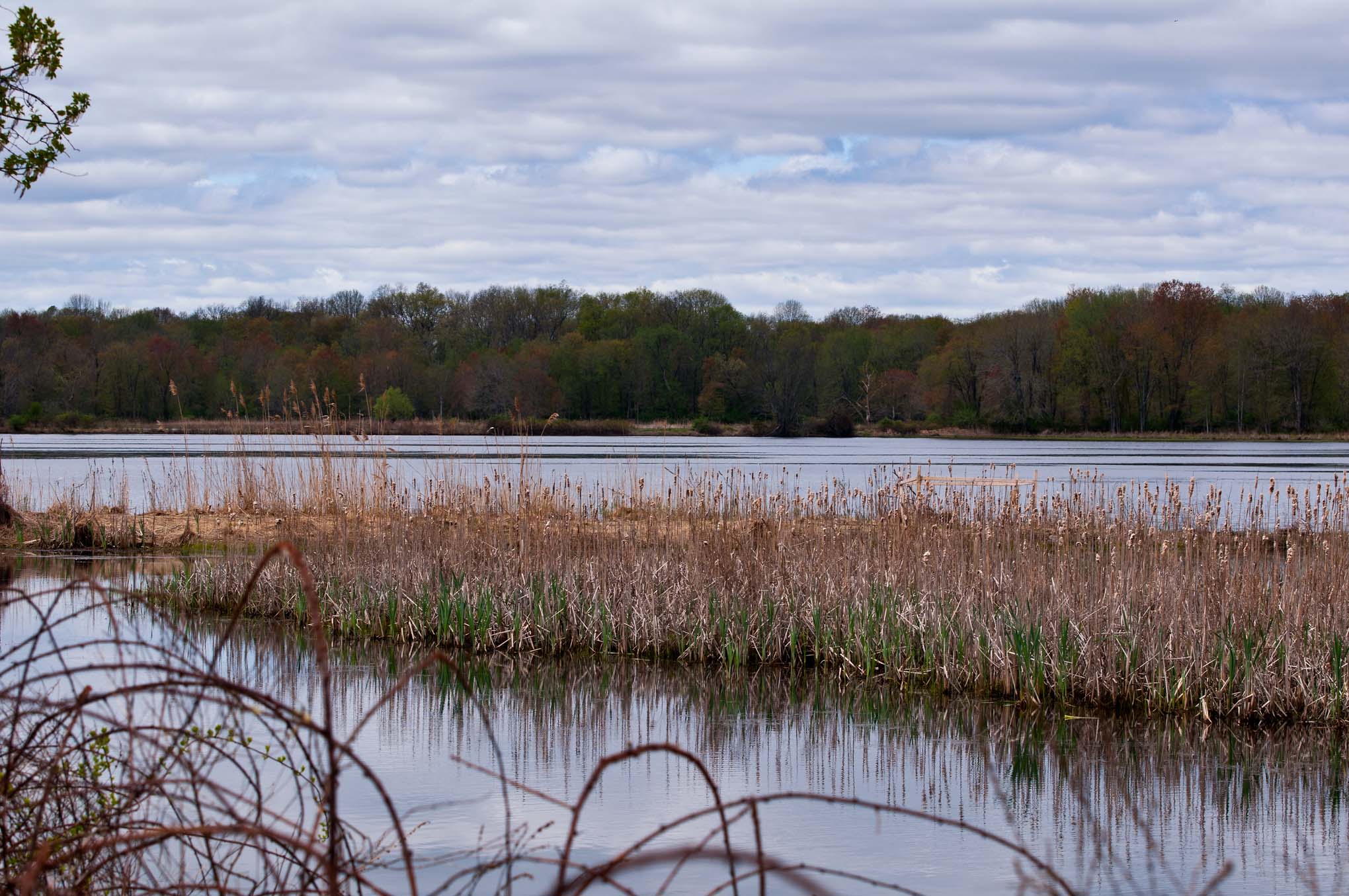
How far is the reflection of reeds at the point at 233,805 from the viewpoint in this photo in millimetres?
2127

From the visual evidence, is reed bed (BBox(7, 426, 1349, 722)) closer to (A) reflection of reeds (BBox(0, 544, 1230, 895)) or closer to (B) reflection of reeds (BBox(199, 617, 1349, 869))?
(B) reflection of reeds (BBox(199, 617, 1349, 869))

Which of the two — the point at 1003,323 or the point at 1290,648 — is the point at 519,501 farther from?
the point at 1003,323

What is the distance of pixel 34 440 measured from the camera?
5566cm

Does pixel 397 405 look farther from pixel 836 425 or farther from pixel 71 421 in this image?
pixel 836 425

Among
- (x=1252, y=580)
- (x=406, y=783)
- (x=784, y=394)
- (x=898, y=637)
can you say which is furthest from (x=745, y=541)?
(x=784, y=394)

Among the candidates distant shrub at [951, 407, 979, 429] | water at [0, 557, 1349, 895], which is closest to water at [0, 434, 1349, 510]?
distant shrub at [951, 407, 979, 429]

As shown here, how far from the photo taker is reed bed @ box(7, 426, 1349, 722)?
8664 millimetres

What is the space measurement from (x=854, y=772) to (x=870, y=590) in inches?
113

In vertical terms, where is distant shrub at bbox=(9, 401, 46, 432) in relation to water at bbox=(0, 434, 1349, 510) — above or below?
above

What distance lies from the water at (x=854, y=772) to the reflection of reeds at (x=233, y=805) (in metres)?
0.12

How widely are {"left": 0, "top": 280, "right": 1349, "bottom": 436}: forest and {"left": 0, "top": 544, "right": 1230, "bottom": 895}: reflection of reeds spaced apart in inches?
2042

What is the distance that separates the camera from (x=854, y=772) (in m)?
7.36

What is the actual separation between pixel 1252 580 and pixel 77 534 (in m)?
14.2

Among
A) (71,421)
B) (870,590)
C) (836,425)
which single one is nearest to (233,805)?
(870,590)
